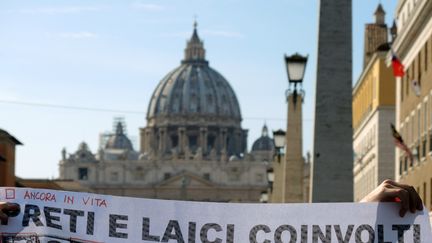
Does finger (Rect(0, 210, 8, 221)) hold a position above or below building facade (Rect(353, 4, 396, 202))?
below

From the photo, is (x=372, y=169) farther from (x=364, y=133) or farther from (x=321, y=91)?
(x=321, y=91)

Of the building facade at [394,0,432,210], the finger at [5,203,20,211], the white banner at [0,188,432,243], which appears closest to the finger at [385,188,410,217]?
the white banner at [0,188,432,243]

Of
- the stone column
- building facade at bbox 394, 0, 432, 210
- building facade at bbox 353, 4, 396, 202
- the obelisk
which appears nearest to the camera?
the obelisk

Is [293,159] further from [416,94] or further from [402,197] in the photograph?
[402,197]

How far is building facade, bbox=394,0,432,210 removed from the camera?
3969 centimetres

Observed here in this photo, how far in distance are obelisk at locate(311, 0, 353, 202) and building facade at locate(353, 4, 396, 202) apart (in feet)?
144

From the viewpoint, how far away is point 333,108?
1481 cm

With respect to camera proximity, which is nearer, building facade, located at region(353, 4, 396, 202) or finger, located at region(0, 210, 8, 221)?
finger, located at region(0, 210, 8, 221)

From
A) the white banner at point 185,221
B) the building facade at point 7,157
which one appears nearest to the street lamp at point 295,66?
the white banner at point 185,221

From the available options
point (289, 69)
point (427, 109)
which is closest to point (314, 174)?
point (289, 69)

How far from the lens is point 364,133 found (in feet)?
233

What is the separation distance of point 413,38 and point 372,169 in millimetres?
20740

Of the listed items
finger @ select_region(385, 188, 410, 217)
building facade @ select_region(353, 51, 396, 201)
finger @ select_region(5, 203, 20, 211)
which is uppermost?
building facade @ select_region(353, 51, 396, 201)

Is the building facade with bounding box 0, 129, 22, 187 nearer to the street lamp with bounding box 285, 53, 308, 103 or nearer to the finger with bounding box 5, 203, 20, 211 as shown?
the street lamp with bounding box 285, 53, 308, 103
